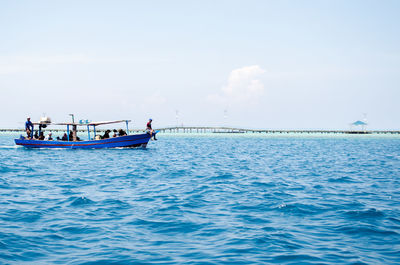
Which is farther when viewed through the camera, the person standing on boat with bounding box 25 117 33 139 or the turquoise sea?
the person standing on boat with bounding box 25 117 33 139

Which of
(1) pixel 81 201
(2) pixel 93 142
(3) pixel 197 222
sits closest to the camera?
(3) pixel 197 222

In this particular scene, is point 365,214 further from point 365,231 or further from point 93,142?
point 93,142

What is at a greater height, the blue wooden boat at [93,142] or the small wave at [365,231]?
the blue wooden boat at [93,142]

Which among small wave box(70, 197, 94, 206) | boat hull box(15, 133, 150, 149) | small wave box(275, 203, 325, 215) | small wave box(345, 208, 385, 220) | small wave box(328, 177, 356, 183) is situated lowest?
small wave box(328, 177, 356, 183)

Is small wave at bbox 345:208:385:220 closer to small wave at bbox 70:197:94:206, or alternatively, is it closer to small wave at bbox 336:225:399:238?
small wave at bbox 336:225:399:238

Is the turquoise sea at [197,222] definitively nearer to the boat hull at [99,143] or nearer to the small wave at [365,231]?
the small wave at [365,231]

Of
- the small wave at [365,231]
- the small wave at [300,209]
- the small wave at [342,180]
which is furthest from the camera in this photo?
the small wave at [342,180]

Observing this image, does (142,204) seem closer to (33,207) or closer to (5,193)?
(33,207)

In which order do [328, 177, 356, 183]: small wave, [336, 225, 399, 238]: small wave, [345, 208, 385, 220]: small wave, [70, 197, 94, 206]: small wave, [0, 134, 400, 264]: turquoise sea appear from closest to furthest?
[0, 134, 400, 264]: turquoise sea
[336, 225, 399, 238]: small wave
[345, 208, 385, 220]: small wave
[70, 197, 94, 206]: small wave
[328, 177, 356, 183]: small wave

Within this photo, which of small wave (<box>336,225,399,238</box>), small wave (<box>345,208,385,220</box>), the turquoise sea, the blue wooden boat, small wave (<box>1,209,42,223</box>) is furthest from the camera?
the blue wooden boat

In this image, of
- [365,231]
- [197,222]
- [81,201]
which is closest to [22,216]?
[81,201]

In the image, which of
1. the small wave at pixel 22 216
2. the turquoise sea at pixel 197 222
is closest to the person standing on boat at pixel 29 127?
the turquoise sea at pixel 197 222

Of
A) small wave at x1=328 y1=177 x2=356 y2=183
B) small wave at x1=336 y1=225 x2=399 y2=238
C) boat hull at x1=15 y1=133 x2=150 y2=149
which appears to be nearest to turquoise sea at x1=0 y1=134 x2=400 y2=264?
small wave at x1=336 y1=225 x2=399 y2=238

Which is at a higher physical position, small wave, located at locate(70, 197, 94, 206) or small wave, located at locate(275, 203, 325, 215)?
small wave, located at locate(70, 197, 94, 206)
